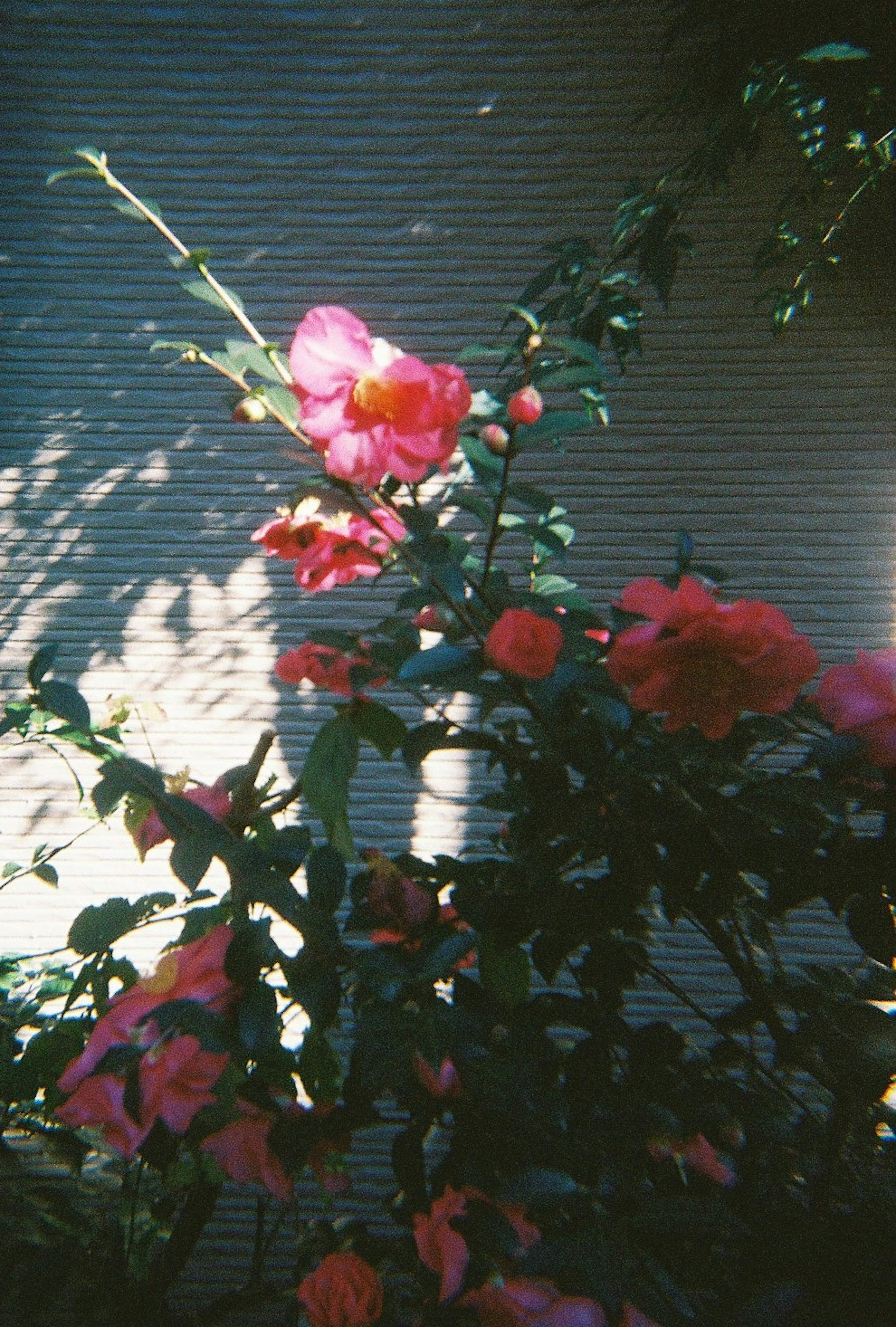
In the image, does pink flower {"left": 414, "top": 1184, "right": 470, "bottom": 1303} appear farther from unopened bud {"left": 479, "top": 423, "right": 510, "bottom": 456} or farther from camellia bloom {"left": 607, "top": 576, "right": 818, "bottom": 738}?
unopened bud {"left": 479, "top": 423, "right": 510, "bottom": 456}

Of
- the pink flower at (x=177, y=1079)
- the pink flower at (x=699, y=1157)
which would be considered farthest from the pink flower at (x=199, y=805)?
the pink flower at (x=699, y=1157)

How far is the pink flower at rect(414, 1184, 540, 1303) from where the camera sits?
0.75m

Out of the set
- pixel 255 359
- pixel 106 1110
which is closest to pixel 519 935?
pixel 106 1110

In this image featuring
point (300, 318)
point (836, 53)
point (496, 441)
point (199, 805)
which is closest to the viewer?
point (496, 441)

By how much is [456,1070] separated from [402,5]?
213cm

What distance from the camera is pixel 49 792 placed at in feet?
6.23

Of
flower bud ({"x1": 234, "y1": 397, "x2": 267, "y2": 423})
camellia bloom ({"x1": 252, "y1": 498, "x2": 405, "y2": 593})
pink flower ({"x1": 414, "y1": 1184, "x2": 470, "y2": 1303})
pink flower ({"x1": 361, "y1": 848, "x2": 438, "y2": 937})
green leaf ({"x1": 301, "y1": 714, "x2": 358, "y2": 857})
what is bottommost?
pink flower ({"x1": 414, "y1": 1184, "x2": 470, "y2": 1303})

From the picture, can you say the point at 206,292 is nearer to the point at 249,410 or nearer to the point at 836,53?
the point at 249,410

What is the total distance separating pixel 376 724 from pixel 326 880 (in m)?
0.17

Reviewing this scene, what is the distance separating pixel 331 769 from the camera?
84 cm

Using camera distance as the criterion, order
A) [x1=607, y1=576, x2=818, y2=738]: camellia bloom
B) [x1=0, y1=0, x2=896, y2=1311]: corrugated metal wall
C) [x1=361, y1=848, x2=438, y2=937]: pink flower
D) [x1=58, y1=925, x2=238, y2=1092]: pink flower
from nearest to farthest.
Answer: [x1=607, y1=576, x2=818, y2=738]: camellia bloom
[x1=58, y1=925, x2=238, y2=1092]: pink flower
[x1=361, y1=848, x2=438, y2=937]: pink flower
[x1=0, y1=0, x2=896, y2=1311]: corrugated metal wall

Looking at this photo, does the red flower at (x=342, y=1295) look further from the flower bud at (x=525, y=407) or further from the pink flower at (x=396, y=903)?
the flower bud at (x=525, y=407)

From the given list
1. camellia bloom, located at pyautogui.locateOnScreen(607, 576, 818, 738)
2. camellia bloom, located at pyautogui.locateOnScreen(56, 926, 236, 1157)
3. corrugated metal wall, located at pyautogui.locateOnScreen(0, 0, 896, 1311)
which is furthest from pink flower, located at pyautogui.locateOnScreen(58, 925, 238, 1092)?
corrugated metal wall, located at pyautogui.locateOnScreen(0, 0, 896, 1311)

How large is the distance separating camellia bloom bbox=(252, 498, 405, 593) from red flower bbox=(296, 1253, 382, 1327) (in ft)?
2.35
